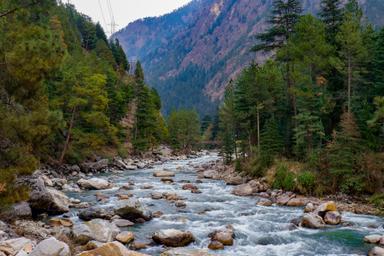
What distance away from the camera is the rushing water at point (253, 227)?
16.4 metres

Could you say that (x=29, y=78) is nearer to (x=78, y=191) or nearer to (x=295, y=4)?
(x=78, y=191)

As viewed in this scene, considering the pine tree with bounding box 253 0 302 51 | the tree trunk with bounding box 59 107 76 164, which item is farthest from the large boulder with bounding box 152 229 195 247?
the tree trunk with bounding box 59 107 76 164

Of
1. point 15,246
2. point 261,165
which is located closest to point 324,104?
point 261,165

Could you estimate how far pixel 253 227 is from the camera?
785 inches

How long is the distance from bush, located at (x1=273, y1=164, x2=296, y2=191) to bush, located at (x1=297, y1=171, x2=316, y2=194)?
618 mm

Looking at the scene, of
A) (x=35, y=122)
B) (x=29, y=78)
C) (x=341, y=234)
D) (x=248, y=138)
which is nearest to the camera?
(x=29, y=78)

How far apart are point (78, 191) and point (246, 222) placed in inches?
575

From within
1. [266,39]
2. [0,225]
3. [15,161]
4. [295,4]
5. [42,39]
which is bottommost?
[0,225]

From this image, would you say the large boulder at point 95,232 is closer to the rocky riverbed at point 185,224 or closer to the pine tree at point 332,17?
the rocky riverbed at point 185,224

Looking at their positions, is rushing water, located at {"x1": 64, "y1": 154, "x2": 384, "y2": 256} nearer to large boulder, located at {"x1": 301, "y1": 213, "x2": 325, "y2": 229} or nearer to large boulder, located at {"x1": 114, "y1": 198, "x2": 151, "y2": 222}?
large boulder, located at {"x1": 301, "y1": 213, "x2": 325, "y2": 229}

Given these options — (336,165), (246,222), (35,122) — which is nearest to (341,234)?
(246,222)

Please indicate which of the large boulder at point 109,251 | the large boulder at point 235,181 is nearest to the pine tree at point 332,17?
the large boulder at point 235,181

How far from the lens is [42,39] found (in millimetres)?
14555

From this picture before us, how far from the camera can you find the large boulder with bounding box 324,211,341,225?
66.7ft
